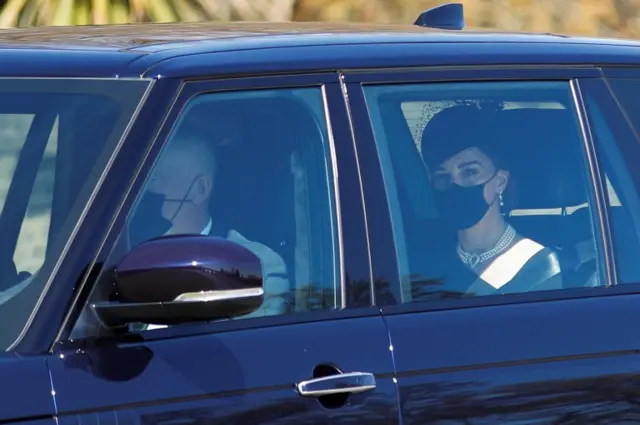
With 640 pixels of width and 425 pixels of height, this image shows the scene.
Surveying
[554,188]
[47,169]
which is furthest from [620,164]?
[47,169]

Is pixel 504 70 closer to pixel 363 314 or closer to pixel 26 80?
pixel 363 314

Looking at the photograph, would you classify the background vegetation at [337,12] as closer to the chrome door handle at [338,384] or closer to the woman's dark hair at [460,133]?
the woman's dark hair at [460,133]

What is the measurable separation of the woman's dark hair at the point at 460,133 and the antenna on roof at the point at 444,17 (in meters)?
1.14

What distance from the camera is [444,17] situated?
4527mm

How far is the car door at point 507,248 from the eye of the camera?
3006mm

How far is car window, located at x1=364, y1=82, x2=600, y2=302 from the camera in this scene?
3.16 meters

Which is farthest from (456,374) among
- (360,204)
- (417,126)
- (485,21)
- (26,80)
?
(485,21)

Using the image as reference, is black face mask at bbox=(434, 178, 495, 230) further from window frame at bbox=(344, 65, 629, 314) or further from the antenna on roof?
the antenna on roof

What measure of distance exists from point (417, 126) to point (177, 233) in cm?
73

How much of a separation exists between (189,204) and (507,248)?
34.7 inches

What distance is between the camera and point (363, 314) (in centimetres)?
297

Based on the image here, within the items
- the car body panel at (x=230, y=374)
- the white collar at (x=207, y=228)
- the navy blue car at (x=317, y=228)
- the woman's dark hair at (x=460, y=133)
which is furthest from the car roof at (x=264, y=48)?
the car body panel at (x=230, y=374)

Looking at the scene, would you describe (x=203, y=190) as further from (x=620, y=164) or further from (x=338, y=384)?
(x=620, y=164)

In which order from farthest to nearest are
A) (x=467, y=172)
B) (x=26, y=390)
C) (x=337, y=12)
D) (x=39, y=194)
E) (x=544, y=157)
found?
1. (x=337, y=12)
2. (x=544, y=157)
3. (x=467, y=172)
4. (x=39, y=194)
5. (x=26, y=390)
